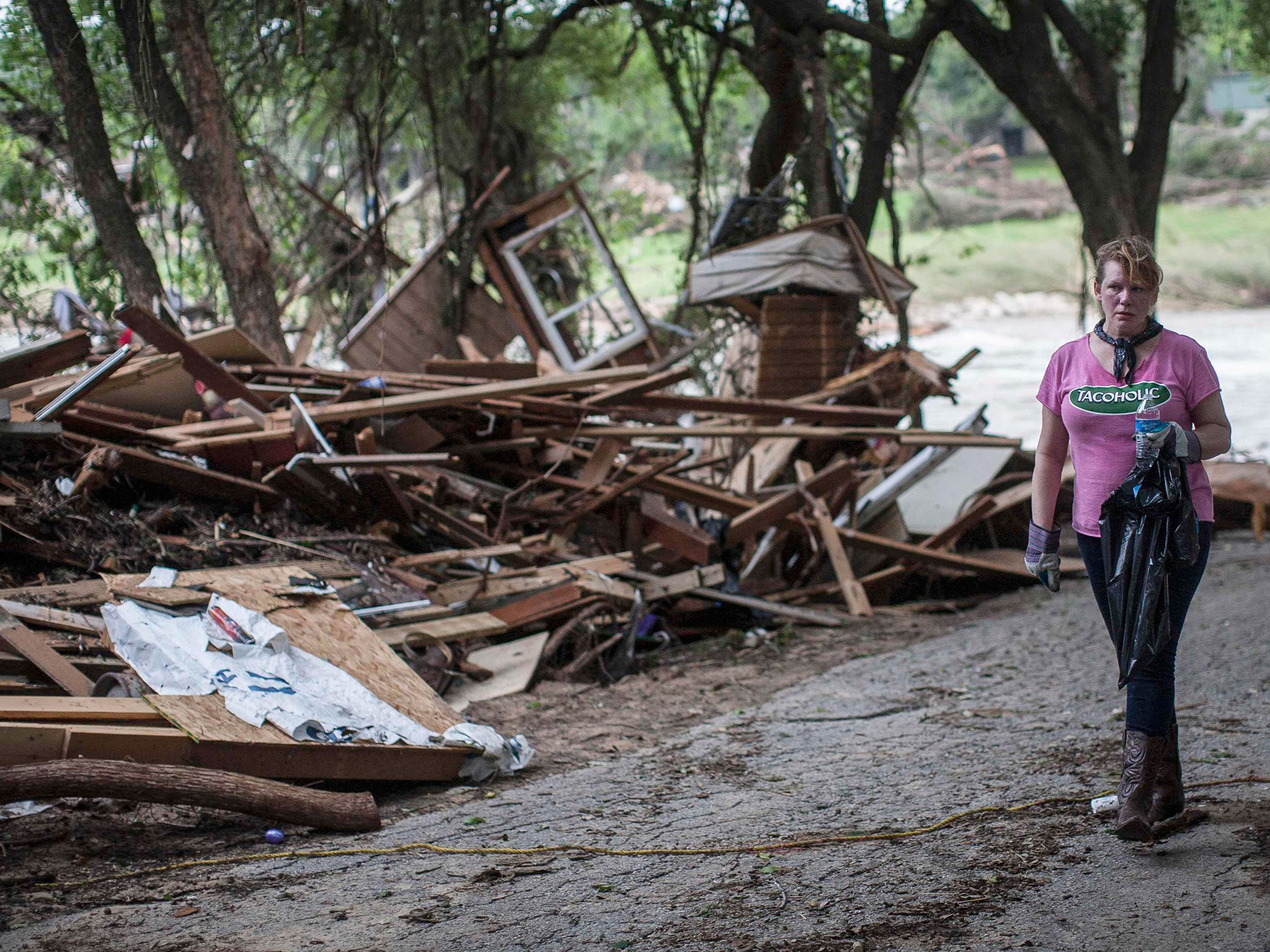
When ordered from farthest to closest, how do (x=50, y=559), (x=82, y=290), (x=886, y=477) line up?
1. (x=82, y=290)
2. (x=886, y=477)
3. (x=50, y=559)

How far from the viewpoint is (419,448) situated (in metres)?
7.13

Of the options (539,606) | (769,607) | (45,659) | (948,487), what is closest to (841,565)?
(769,607)

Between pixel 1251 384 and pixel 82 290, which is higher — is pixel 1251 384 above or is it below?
below

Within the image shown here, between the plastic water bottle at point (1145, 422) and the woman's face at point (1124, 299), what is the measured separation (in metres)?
0.22

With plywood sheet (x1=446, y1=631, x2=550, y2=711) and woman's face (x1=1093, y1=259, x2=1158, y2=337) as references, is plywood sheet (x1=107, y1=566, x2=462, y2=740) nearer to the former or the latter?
plywood sheet (x1=446, y1=631, x2=550, y2=711)

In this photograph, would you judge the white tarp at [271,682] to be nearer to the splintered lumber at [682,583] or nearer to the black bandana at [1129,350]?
the splintered lumber at [682,583]

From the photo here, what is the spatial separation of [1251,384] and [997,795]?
20.4 metres

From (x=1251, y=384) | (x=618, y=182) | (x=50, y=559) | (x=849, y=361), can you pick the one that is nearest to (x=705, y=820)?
(x=50, y=559)

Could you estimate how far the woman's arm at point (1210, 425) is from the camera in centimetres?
308

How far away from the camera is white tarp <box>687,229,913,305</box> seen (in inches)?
362

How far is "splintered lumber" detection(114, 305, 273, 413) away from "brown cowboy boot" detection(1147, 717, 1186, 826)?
5.21 metres

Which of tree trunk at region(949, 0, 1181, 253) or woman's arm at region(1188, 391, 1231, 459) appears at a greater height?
tree trunk at region(949, 0, 1181, 253)

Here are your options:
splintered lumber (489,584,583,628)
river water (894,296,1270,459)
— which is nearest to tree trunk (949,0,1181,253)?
river water (894,296,1270,459)

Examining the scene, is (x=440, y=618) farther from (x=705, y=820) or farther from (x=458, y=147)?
(x=458, y=147)
